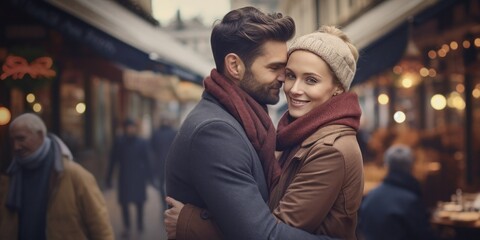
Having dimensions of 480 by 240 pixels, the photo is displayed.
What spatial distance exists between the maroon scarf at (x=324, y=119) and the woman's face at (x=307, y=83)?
71 mm

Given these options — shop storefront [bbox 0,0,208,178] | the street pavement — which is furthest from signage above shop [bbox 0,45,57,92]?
the street pavement

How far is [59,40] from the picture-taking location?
5.63 metres

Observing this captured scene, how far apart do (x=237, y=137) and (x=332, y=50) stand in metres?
0.66

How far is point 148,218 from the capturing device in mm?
9562

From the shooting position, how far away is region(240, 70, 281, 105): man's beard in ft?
9.27

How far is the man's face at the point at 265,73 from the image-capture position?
2824 mm

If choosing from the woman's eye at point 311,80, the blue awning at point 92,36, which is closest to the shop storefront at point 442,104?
the blue awning at point 92,36

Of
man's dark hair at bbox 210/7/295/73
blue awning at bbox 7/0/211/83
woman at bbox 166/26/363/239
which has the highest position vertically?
blue awning at bbox 7/0/211/83

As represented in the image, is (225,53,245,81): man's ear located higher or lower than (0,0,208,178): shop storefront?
lower

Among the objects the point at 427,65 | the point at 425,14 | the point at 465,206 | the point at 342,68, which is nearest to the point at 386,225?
the point at 465,206

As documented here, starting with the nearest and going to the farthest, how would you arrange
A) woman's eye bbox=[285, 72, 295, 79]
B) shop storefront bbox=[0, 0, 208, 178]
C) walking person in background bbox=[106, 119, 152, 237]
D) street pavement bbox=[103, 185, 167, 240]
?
woman's eye bbox=[285, 72, 295, 79], shop storefront bbox=[0, 0, 208, 178], street pavement bbox=[103, 185, 167, 240], walking person in background bbox=[106, 119, 152, 237]

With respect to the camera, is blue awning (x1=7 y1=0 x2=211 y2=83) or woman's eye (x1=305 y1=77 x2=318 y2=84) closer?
woman's eye (x1=305 y1=77 x2=318 y2=84)

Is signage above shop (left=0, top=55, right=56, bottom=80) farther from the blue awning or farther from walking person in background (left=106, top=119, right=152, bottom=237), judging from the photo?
walking person in background (left=106, top=119, right=152, bottom=237)

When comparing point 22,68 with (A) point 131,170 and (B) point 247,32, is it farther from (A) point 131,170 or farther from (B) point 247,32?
(A) point 131,170
